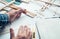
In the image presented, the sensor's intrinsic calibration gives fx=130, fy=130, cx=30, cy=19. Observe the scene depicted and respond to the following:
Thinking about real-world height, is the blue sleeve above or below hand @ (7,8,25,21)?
below

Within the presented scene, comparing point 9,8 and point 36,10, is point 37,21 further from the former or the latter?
point 9,8

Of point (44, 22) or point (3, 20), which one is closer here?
point (3, 20)

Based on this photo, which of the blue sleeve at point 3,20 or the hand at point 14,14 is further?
the hand at point 14,14

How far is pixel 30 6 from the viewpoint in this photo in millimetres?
1793

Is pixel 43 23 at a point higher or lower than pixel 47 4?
lower

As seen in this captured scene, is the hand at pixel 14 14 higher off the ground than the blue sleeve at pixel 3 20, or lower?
higher

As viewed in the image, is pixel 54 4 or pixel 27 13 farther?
pixel 54 4

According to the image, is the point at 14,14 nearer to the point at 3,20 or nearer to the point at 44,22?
the point at 3,20

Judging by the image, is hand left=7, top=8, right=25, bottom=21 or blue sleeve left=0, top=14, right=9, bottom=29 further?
hand left=7, top=8, right=25, bottom=21

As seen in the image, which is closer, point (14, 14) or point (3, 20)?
point (3, 20)

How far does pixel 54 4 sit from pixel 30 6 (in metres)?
0.34

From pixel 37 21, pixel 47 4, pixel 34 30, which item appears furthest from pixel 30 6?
pixel 34 30

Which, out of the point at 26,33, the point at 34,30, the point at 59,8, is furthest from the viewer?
the point at 59,8

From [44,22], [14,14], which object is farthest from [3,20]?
[44,22]
